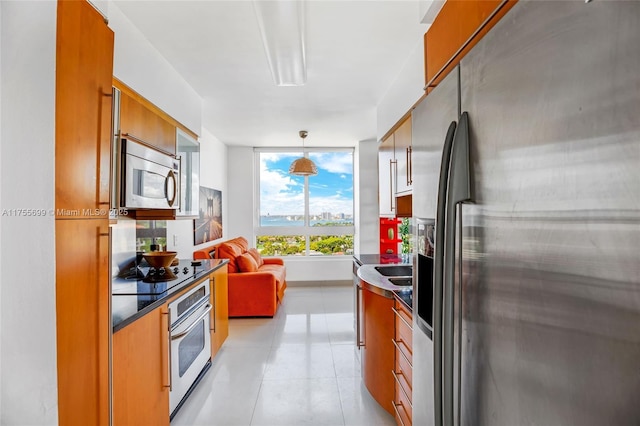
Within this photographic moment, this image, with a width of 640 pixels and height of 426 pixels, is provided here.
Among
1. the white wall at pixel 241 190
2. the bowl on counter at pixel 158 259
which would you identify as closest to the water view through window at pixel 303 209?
the white wall at pixel 241 190

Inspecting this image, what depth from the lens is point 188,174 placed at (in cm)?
303

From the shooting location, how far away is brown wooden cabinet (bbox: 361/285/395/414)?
7.16ft

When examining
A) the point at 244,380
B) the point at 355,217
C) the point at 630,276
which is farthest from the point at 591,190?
the point at 355,217

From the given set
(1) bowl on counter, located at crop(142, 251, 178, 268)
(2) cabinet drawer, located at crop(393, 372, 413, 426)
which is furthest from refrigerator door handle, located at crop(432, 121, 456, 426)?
(1) bowl on counter, located at crop(142, 251, 178, 268)

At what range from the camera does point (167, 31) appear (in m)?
2.31

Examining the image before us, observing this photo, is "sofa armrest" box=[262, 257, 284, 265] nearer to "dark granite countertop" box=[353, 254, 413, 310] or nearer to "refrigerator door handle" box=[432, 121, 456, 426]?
"dark granite countertop" box=[353, 254, 413, 310]

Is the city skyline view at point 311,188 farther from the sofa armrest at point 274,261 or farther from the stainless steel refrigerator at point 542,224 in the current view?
the stainless steel refrigerator at point 542,224

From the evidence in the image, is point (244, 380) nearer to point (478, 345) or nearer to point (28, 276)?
point (28, 276)

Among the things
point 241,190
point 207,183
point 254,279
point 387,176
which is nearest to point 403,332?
point 387,176

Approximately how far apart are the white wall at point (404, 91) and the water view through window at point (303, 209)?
9.31ft

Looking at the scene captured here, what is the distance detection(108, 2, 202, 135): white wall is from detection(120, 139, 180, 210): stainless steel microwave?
434mm

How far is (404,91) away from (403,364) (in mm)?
2199

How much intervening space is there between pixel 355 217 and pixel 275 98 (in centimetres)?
334

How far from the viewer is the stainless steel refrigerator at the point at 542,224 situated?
34cm
